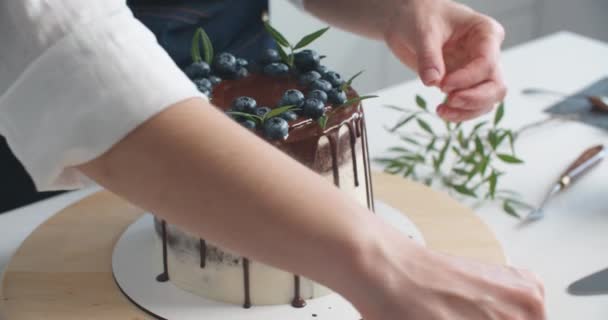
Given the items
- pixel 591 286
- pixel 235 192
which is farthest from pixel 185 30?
pixel 235 192

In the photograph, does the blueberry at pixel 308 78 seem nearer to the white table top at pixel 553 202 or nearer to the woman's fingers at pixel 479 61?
the woman's fingers at pixel 479 61

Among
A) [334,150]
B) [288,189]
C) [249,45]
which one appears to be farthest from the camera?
[249,45]

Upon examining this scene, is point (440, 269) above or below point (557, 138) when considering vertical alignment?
above

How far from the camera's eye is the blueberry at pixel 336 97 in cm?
101

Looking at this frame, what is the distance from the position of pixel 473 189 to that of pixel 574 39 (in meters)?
0.83

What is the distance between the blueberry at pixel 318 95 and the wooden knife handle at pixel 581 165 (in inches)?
Result: 18.3

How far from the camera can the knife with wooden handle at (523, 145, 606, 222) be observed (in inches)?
47.1

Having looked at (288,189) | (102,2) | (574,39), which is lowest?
(574,39)

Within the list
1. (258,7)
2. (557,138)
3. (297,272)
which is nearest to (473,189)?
(557,138)

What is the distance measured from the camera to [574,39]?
1910 mm

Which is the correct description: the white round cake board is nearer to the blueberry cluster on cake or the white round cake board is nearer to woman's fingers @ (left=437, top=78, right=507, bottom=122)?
the blueberry cluster on cake

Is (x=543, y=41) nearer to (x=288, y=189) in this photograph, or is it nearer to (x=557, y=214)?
(x=557, y=214)

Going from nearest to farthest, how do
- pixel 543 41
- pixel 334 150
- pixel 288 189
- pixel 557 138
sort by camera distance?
pixel 288 189
pixel 334 150
pixel 557 138
pixel 543 41

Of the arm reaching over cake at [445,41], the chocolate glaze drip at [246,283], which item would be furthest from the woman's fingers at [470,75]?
the chocolate glaze drip at [246,283]
